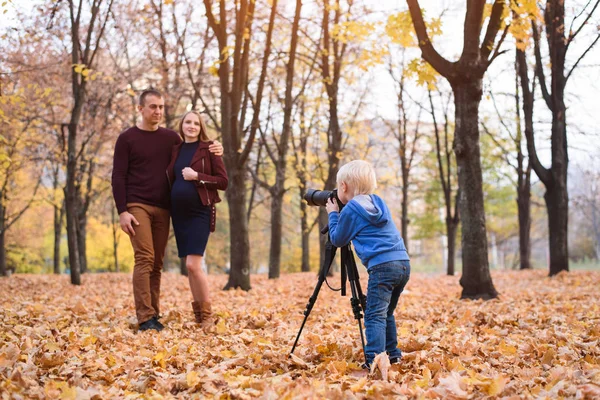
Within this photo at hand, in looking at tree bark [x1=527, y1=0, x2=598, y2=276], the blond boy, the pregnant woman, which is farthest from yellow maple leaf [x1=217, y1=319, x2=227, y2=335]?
tree bark [x1=527, y1=0, x2=598, y2=276]

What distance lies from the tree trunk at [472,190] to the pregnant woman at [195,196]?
13.9 feet

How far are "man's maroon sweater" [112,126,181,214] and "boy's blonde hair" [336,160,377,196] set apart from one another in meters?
2.67

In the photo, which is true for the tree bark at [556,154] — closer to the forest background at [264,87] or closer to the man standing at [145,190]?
the forest background at [264,87]

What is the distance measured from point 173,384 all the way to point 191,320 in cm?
291

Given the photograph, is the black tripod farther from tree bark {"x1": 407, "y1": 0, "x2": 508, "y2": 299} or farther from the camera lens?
tree bark {"x1": 407, "y1": 0, "x2": 508, "y2": 299}

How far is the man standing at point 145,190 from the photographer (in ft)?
18.8

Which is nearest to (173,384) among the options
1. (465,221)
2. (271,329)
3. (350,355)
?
(350,355)

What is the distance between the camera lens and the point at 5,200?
21.0 m

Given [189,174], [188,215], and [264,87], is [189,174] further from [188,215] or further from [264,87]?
[264,87]

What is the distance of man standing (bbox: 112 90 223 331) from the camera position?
5719mm

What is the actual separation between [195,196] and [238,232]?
18.0ft

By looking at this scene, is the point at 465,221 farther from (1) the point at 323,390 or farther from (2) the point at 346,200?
(1) the point at 323,390

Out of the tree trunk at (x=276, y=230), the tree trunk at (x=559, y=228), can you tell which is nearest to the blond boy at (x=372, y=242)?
the tree trunk at (x=559, y=228)

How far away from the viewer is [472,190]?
8656mm
